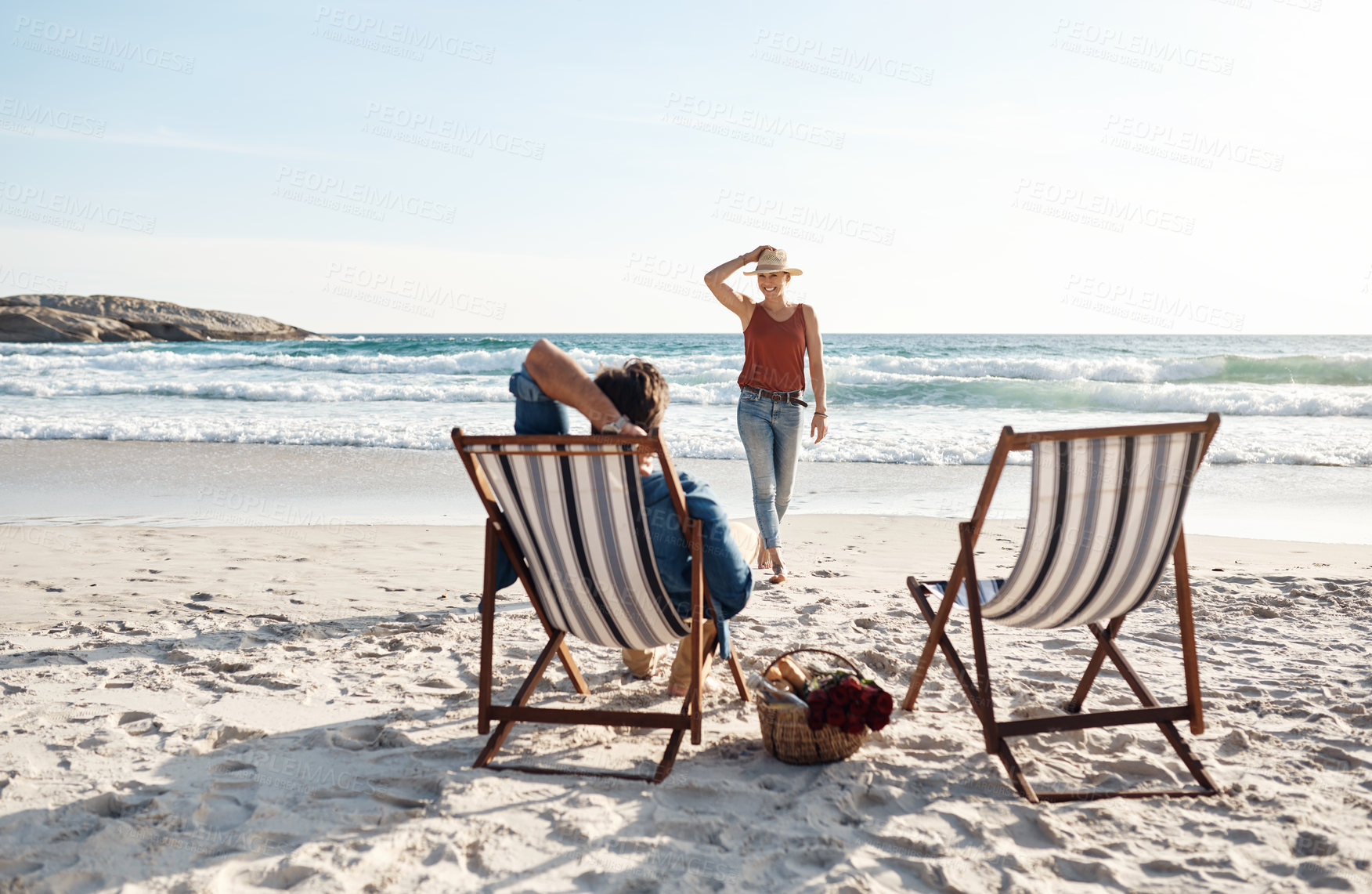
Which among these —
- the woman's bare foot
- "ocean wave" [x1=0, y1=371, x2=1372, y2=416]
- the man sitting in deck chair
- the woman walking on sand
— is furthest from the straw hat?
"ocean wave" [x1=0, y1=371, x2=1372, y2=416]

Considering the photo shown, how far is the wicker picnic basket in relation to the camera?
251 cm

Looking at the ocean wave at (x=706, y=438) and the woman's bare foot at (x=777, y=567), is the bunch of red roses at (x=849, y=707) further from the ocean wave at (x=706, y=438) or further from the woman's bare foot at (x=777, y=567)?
the ocean wave at (x=706, y=438)

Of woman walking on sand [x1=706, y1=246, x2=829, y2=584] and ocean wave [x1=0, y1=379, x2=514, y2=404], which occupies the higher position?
woman walking on sand [x1=706, y1=246, x2=829, y2=584]

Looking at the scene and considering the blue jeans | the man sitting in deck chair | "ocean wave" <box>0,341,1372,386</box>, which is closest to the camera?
the man sitting in deck chair

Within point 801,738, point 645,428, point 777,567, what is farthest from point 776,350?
point 801,738

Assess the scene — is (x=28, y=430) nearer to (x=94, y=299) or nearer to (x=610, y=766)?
(x=610, y=766)

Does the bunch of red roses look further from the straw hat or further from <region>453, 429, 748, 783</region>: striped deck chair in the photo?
the straw hat

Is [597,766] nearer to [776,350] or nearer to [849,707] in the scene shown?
[849,707]

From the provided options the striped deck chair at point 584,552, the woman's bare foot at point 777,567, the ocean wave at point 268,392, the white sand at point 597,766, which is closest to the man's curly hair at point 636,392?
the striped deck chair at point 584,552

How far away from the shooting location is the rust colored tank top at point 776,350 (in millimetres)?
4457

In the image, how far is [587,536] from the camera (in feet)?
8.09

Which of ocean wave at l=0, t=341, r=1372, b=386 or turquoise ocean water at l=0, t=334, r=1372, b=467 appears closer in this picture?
turquoise ocean water at l=0, t=334, r=1372, b=467

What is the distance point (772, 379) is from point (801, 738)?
7.45ft

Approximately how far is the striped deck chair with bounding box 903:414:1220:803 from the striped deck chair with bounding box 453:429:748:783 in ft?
2.63
